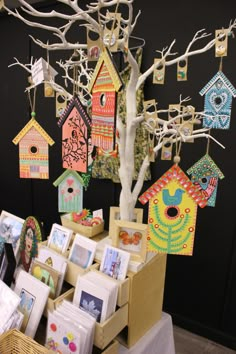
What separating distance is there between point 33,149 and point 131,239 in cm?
60

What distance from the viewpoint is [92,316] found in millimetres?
1015

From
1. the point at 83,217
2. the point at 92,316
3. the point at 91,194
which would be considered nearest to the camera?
the point at 92,316

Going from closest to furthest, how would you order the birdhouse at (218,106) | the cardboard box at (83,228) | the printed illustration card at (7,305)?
the printed illustration card at (7,305) → the cardboard box at (83,228) → the birdhouse at (218,106)

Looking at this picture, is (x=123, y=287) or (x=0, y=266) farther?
(x=0, y=266)

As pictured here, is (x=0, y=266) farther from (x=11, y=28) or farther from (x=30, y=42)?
(x=11, y=28)

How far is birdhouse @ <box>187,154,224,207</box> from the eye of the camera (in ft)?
3.92

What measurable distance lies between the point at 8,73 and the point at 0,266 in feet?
7.99

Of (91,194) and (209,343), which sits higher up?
(91,194)

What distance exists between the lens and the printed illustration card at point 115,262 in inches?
43.5

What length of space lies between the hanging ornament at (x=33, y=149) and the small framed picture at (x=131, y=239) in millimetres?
431

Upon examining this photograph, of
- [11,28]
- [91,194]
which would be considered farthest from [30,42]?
[91,194]

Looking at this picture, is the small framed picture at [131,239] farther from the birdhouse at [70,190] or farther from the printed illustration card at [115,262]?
the birdhouse at [70,190]

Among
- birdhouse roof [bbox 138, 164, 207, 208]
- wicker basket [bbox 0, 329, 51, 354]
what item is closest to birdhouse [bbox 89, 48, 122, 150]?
birdhouse roof [bbox 138, 164, 207, 208]

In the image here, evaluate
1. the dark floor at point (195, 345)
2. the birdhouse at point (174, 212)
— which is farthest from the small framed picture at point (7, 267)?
the dark floor at point (195, 345)
